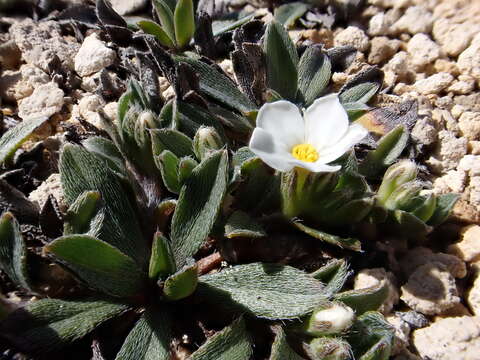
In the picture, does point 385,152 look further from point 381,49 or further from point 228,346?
point 228,346

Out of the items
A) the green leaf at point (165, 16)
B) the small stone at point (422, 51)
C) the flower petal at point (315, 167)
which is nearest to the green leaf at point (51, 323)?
the flower petal at point (315, 167)

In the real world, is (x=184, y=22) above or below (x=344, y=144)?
above

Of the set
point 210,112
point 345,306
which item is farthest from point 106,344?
point 210,112

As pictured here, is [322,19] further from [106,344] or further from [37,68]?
[106,344]

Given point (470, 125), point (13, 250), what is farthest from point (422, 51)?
point (13, 250)

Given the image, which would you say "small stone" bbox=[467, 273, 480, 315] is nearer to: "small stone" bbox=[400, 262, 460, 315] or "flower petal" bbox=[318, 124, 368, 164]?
"small stone" bbox=[400, 262, 460, 315]

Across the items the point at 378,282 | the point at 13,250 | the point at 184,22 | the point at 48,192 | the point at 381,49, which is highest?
the point at 184,22

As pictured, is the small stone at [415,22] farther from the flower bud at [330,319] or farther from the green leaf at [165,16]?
the flower bud at [330,319]
